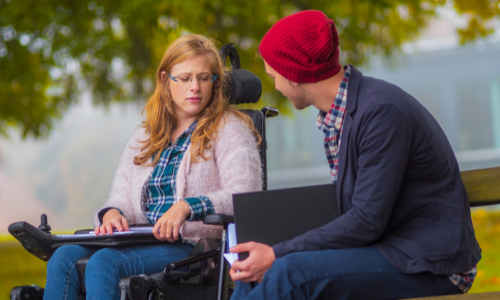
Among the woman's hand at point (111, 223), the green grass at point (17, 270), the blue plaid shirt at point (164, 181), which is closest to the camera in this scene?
the woman's hand at point (111, 223)

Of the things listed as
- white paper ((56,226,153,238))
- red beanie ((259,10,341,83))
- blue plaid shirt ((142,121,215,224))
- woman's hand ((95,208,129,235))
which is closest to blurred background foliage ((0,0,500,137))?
blue plaid shirt ((142,121,215,224))

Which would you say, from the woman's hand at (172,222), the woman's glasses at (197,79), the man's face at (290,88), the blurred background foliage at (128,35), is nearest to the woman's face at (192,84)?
the woman's glasses at (197,79)

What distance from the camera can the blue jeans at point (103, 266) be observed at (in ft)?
6.97

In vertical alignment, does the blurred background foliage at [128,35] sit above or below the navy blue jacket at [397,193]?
above

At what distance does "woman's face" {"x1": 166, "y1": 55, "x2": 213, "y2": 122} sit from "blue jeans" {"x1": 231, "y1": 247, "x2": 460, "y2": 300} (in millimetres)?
1247

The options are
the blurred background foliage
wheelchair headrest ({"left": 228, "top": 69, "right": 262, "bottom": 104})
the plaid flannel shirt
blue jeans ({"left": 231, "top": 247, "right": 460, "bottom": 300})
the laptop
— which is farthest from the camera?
the blurred background foliage

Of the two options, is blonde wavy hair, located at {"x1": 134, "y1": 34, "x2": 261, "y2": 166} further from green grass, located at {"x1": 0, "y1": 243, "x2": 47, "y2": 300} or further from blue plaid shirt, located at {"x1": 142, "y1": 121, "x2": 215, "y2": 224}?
green grass, located at {"x1": 0, "y1": 243, "x2": 47, "y2": 300}

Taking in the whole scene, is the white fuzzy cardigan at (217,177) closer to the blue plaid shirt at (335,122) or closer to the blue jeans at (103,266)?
the blue jeans at (103,266)

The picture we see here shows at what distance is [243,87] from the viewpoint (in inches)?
108

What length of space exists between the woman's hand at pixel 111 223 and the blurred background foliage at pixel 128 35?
2.92 metres

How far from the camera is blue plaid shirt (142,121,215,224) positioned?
2.60 metres

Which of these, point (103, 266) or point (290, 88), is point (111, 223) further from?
point (290, 88)

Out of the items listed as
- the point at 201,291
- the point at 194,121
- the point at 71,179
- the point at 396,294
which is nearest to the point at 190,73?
the point at 194,121

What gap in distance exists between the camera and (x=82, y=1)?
5.84 meters
